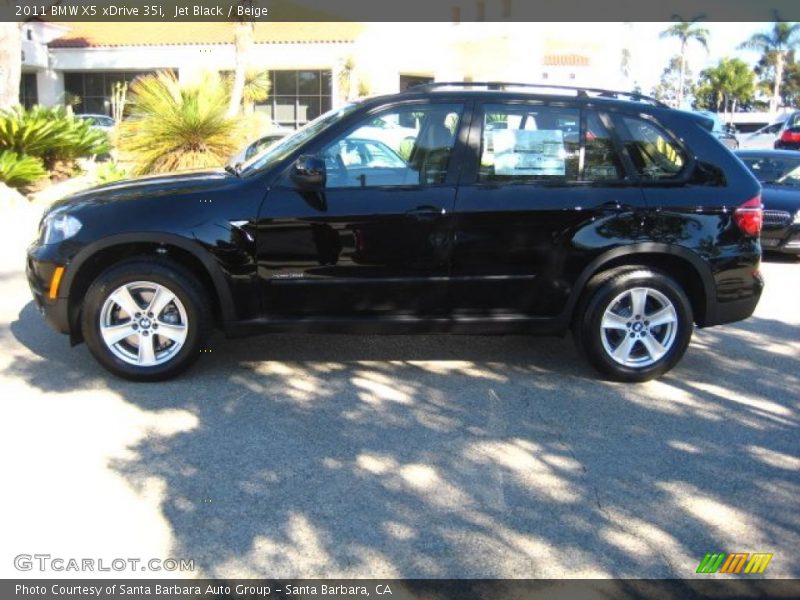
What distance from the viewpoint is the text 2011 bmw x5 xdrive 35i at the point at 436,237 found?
5066 mm

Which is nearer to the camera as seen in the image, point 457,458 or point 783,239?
point 457,458

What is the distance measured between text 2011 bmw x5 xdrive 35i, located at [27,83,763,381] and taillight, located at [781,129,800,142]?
21.4 metres

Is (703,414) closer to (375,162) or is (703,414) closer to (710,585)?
(710,585)

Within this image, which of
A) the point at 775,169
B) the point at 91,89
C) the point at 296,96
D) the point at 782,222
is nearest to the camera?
the point at 782,222

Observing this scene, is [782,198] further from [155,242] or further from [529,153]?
[155,242]

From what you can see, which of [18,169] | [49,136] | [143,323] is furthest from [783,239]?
[49,136]

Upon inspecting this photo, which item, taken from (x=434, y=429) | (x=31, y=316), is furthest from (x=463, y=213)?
(x=31, y=316)

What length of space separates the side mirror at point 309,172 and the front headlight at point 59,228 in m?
1.44

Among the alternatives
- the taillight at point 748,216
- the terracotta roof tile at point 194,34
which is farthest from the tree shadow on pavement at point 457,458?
the terracotta roof tile at point 194,34

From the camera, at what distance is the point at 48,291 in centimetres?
509

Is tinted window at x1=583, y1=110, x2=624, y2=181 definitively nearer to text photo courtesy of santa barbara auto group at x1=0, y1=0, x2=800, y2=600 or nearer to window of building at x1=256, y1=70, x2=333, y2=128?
text photo courtesy of santa barbara auto group at x1=0, y1=0, x2=800, y2=600

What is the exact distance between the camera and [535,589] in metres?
3.14

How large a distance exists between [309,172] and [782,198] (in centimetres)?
777

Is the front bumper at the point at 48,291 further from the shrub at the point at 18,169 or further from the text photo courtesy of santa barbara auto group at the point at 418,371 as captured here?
the shrub at the point at 18,169
